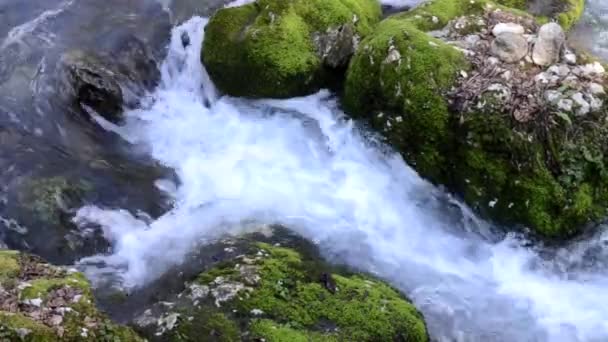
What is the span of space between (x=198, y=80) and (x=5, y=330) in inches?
246

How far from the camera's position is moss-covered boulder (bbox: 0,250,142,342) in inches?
175

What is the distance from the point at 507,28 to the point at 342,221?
329 centimetres

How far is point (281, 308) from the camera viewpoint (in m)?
5.77

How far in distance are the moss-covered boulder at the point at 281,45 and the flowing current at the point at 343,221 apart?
11.1 inches

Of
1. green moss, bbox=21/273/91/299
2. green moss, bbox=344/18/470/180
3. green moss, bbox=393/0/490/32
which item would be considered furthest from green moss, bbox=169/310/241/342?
green moss, bbox=393/0/490/32

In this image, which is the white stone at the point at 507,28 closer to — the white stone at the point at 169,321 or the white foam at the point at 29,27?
the white stone at the point at 169,321

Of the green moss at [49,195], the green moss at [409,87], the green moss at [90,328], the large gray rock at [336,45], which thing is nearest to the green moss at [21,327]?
the green moss at [90,328]

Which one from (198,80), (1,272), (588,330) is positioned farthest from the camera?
(198,80)

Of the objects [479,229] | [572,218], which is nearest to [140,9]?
[479,229]

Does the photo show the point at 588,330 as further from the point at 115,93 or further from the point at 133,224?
the point at 115,93

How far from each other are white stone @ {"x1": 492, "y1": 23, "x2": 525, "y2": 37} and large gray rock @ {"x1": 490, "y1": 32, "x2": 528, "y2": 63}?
219 millimetres

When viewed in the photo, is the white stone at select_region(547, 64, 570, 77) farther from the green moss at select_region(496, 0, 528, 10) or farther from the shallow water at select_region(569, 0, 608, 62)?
the shallow water at select_region(569, 0, 608, 62)

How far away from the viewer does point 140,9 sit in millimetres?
11039

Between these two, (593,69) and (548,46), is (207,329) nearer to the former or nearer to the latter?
(548,46)
